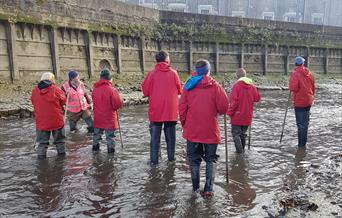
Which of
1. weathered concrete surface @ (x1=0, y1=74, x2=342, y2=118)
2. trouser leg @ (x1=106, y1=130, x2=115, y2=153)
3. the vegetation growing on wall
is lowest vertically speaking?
weathered concrete surface @ (x1=0, y1=74, x2=342, y2=118)

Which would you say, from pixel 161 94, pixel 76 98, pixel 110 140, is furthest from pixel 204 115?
pixel 76 98

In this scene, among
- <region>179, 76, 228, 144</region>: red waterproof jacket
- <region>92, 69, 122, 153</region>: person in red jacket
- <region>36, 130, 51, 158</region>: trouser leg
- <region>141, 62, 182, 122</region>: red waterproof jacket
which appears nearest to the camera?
<region>179, 76, 228, 144</region>: red waterproof jacket

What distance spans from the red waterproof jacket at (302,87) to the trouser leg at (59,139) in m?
5.08

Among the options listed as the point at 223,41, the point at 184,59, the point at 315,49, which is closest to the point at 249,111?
the point at 184,59

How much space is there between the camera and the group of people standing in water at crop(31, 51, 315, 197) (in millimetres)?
6031

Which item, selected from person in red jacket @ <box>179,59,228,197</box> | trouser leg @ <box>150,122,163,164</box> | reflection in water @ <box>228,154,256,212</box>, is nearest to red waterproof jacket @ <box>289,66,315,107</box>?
reflection in water @ <box>228,154,256,212</box>

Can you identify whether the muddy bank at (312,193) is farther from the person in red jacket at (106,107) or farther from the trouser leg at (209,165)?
the person in red jacket at (106,107)

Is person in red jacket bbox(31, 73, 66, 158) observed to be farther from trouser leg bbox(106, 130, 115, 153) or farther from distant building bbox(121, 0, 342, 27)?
distant building bbox(121, 0, 342, 27)

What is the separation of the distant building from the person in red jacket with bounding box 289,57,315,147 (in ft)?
211

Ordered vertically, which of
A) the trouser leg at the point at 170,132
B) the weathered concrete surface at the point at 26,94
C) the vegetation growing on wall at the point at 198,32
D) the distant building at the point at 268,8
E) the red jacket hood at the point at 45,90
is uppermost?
the distant building at the point at 268,8

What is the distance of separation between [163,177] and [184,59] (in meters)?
27.3

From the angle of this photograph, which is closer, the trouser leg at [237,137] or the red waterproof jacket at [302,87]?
the trouser leg at [237,137]

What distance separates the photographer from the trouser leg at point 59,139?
812 cm

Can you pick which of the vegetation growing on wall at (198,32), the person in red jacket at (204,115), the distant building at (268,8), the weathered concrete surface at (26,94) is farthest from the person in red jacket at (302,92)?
the distant building at (268,8)
